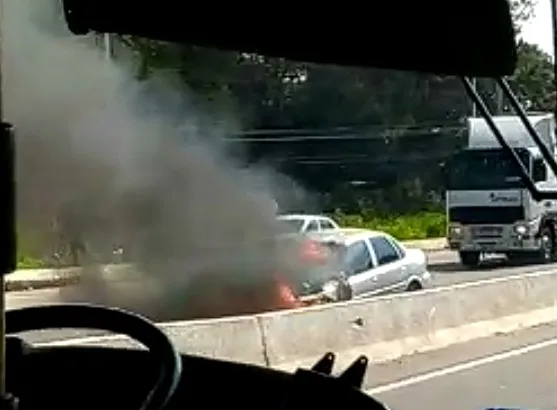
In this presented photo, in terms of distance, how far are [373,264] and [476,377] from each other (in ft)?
24.2

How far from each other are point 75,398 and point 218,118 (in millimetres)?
19645

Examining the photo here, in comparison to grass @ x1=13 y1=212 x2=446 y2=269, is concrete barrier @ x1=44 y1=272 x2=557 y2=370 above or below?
above

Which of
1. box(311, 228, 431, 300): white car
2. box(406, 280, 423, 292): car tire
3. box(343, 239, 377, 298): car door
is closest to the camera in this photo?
box(343, 239, 377, 298): car door

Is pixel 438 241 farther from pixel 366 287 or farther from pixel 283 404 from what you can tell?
pixel 283 404

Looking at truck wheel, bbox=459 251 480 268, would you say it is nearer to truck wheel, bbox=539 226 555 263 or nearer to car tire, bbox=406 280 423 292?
truck wheel, bbox=539 226 555 263

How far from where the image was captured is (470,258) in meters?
36.3

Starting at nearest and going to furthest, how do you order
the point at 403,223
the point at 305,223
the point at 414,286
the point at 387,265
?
the point at 387,265, the point at 414,286, the point at 305,223, the point at 403,223

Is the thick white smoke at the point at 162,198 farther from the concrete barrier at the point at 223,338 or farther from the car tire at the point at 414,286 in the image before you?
the car tire at the point at 414,286

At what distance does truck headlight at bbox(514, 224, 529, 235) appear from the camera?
34.8 metres

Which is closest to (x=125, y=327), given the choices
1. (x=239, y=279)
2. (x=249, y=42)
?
(x=249, y=42)

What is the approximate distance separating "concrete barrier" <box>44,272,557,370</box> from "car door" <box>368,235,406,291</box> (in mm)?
2609

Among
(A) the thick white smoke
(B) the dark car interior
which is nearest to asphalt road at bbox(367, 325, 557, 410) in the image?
(A) the thick white smoke

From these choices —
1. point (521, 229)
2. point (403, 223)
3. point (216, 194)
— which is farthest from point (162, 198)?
point (403, 223)

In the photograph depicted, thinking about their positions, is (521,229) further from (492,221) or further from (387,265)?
(387,265)
